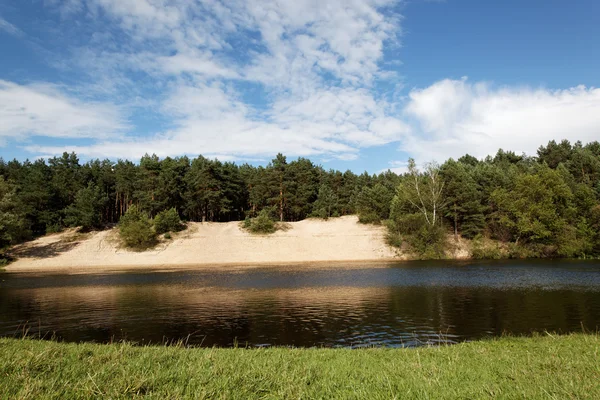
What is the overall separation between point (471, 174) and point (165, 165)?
6818 centimetres

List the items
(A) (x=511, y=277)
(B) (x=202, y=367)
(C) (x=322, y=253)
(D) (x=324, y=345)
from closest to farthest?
(B) (x=202, y=367) < (D) (x=324, y=345) < (A) (x=511, y=277) < (C) (x=322, y=253)

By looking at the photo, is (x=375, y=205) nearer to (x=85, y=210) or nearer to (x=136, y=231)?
(x=136, y=231)


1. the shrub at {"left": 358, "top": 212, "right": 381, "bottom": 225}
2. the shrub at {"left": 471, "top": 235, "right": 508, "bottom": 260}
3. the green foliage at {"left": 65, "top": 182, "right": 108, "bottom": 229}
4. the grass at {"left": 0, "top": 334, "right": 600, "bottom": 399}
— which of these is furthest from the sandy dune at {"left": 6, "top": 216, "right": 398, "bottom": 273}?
the grass at {"left": 0, "top": 334, "right": 600, "bottom": 399}

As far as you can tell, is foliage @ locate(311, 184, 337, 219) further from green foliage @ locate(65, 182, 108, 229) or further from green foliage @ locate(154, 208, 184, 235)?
green foliage @ locate(65, 182, 108, 229)

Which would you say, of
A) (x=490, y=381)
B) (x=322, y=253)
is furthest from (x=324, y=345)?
(x=322, y=253)

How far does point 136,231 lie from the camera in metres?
69.1

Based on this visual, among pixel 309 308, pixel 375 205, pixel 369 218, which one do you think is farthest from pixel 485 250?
pixel 309 308

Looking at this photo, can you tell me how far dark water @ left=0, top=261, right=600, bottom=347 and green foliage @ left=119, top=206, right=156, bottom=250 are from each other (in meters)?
25.8

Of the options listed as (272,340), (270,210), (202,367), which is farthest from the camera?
(270,210)

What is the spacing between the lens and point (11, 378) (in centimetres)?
760

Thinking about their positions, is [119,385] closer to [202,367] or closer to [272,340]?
[202,367]

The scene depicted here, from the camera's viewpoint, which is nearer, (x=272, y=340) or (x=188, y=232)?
(x=272, y=340)

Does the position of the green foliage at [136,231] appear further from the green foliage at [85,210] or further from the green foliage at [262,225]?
the green foliage at [262,225]

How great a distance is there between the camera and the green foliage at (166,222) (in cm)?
7356
